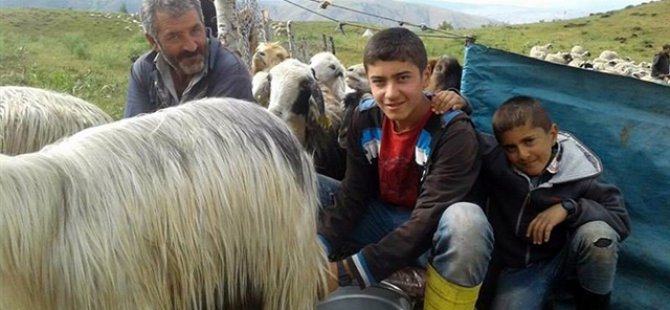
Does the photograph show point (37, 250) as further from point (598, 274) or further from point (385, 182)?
point (598, 274)

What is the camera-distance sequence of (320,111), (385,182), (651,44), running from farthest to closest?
(651,44), (320,111), (385,182)

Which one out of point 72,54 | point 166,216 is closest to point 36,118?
point 166,216

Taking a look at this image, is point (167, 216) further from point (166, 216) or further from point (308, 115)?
point (308, 115)

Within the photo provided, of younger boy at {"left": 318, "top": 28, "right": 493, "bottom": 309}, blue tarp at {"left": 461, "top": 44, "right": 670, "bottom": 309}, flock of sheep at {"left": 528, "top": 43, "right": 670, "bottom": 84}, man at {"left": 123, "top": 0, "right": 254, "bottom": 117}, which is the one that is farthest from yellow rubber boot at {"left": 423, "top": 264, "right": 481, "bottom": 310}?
flock of sheep at {"left": 528, "top": 43, "right": 670, "bottom": 84}

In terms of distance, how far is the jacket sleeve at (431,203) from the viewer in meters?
2.67

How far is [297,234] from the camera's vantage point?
2.10 meters

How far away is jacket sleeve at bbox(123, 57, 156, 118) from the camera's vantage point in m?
3.53

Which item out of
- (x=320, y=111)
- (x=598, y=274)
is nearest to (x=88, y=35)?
(x=320, y=111)

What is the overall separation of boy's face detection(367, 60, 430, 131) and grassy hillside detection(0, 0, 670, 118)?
22.7 ft

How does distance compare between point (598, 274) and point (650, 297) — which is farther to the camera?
point (650, 297)

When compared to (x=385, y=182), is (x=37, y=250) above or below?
above

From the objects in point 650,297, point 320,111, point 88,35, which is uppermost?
point 320,111

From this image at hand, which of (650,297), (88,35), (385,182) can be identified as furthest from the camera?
(88,35)

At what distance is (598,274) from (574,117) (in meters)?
0.96
